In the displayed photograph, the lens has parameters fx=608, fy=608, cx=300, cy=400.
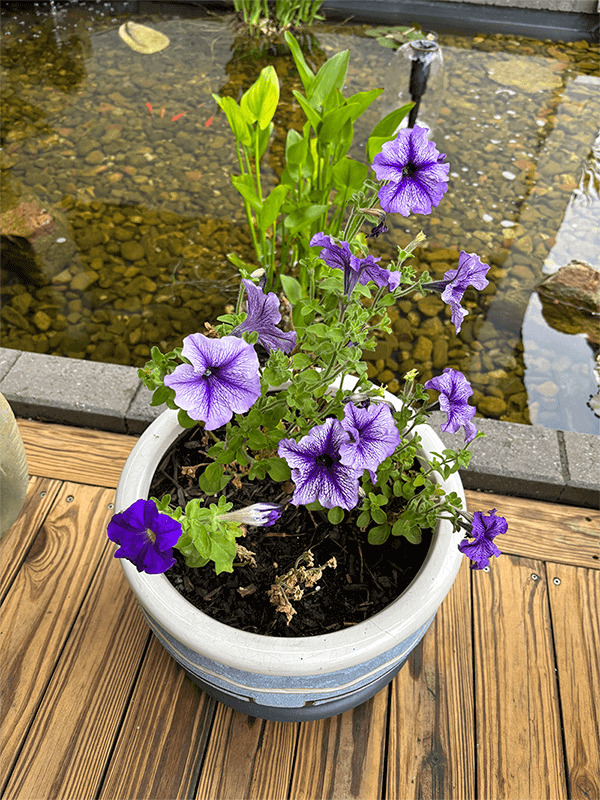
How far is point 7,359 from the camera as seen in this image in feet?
4.96

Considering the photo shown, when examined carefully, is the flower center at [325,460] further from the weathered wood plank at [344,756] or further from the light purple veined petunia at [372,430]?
the weathered wood plank at [344,756]

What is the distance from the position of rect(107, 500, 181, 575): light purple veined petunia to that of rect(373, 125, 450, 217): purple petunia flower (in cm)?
45

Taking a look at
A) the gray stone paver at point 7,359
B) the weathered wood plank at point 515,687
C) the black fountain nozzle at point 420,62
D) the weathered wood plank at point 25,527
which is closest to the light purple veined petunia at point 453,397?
the weathered wood plank at point 515,687

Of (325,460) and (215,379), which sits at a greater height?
(215,379)

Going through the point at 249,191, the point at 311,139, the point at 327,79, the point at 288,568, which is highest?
the point at 327,79

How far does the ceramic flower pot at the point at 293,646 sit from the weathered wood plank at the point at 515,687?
0.36m

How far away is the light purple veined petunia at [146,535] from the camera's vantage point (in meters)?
0.65

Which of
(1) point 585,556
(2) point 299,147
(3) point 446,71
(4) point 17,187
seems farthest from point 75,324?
(3) point 446,71

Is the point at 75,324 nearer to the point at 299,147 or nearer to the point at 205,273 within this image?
the point at 205,273

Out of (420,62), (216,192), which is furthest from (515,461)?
(420,62)

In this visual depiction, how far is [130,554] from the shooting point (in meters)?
0.68

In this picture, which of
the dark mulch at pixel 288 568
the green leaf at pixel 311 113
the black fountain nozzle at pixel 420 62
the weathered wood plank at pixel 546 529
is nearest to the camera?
the dark mulch at pixel 288 568

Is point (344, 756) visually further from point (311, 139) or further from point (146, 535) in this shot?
point (311, 139)

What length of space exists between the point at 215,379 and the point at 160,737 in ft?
2.59
